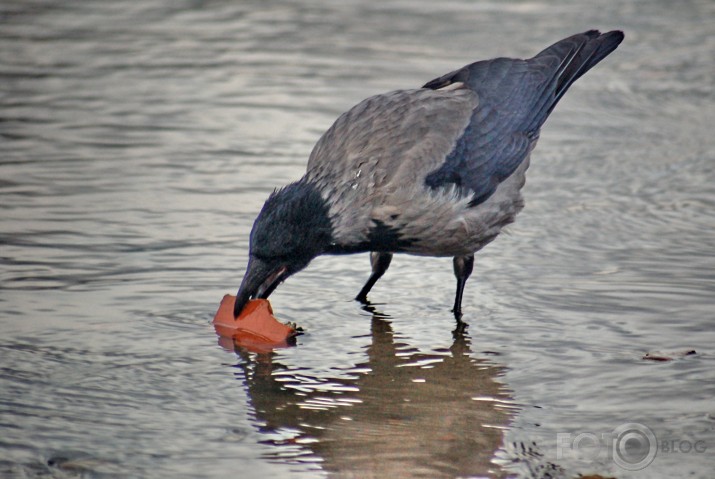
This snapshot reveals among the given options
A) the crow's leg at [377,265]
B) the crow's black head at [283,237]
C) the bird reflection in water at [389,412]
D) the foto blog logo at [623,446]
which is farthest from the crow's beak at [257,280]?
the foto blog logo at [623,446]

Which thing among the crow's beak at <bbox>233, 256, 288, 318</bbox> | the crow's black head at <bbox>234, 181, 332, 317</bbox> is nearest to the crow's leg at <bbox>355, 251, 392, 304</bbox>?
the crow's black head at <bbox>234, 181, 332, 317</bbox>

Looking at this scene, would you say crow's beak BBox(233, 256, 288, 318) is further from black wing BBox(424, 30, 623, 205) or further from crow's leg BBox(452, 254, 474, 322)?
crow's leg BBox(452, 254, 474, 322)

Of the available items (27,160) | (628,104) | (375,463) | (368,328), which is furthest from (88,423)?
(628,104)

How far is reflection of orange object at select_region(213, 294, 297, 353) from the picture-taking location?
527 cm

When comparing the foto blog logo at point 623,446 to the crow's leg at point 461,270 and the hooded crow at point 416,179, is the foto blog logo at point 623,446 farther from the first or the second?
the crow's leg at point 461,270

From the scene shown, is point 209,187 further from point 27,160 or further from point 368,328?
point 368,328

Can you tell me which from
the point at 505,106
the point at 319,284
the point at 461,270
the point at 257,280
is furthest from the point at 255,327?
the point at 505,106

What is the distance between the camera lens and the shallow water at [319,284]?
4.32 metres

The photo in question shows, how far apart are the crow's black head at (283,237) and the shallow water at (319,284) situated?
332mm

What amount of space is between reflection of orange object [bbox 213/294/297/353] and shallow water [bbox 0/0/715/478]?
0.09m

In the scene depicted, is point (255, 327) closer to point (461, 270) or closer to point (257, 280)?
point (257, 280)

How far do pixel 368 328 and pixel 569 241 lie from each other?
165 cm

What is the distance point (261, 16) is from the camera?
1197 cm

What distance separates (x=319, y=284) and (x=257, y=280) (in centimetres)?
104
